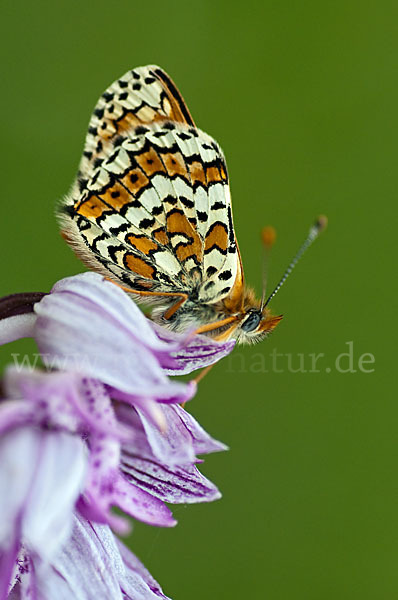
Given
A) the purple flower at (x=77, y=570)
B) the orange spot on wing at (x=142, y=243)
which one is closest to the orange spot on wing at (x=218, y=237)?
the orange spot on wing at (x=142, y=243)

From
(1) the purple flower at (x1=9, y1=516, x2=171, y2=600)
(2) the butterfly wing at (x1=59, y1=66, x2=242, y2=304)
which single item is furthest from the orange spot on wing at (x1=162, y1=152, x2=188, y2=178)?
(1) the purple flower at (x1=9, y1=516, x2=171, y2=600)

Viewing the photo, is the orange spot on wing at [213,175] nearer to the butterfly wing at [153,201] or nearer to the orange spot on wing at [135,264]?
the butterfly wing at [153,201]

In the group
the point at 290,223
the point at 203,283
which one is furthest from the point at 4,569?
the point at 290,223

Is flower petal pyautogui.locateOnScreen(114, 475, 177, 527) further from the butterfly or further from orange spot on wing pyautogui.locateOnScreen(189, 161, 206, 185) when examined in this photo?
orange spot on wing pyautogui.locateOnScreen(189, 161, 206, 185)

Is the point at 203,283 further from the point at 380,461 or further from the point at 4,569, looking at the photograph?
the point at 380,461

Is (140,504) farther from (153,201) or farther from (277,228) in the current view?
(277,228)
